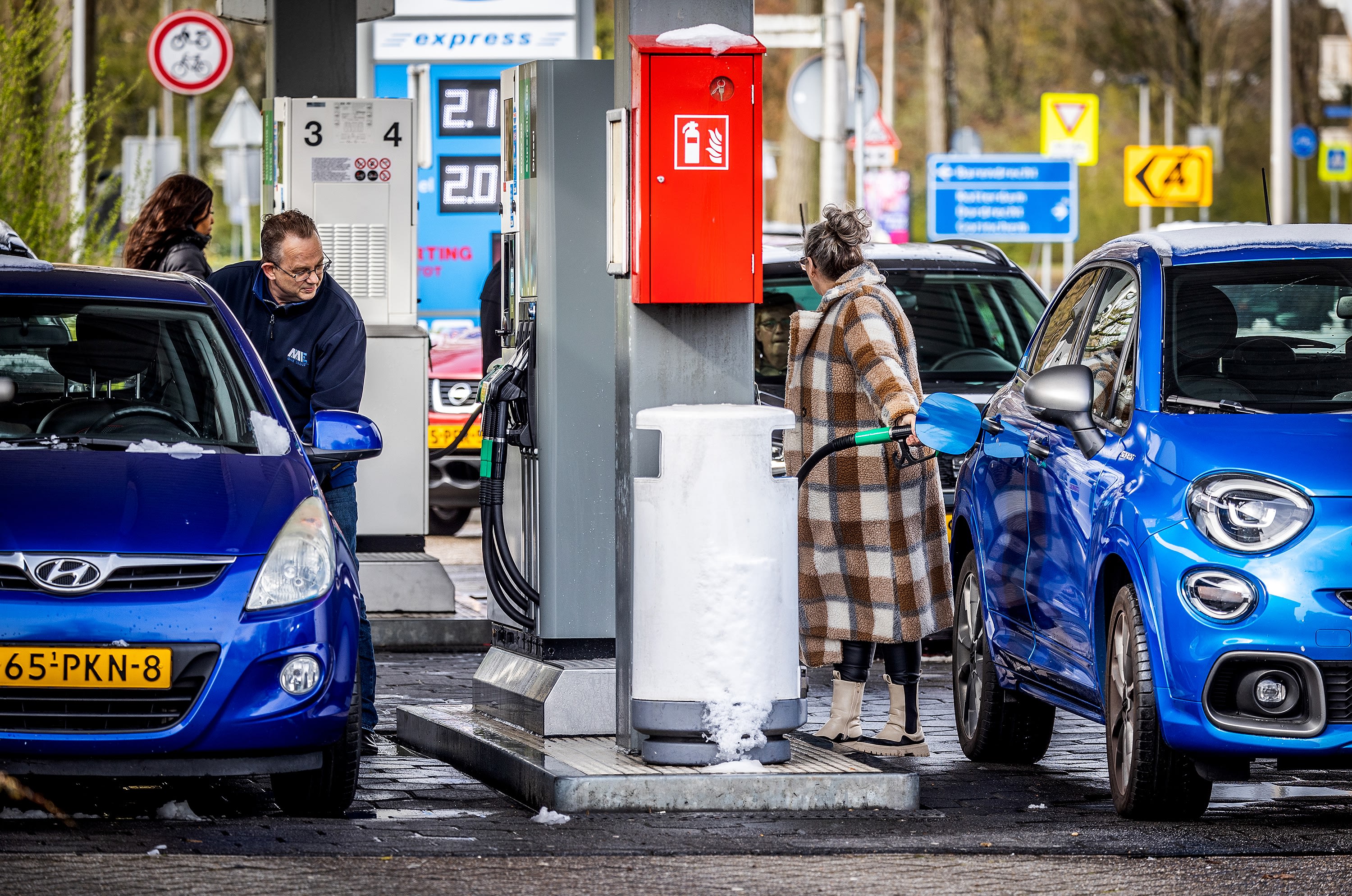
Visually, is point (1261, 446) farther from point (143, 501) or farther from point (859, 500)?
point (143, 501)

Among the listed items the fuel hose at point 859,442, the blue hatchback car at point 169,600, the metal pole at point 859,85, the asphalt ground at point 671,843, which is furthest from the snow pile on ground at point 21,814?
the metal pole at point 859,85

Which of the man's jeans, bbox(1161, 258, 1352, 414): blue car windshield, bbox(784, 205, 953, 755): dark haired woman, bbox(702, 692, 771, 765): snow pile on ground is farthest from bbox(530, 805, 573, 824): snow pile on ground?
bbox(1161, 258, 1352, 414): blue car windshield

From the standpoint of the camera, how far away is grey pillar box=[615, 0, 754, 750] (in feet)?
23.7

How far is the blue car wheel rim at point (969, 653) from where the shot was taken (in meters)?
8.35

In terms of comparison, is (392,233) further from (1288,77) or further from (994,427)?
(1288,77)

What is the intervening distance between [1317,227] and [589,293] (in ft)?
7.77

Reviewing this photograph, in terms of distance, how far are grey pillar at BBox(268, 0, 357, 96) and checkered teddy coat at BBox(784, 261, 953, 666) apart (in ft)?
15.5

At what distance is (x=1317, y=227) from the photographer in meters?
7.87

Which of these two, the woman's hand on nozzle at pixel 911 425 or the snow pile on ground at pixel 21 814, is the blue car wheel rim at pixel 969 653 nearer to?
the woman's hand on nozzle at pixel 911 425

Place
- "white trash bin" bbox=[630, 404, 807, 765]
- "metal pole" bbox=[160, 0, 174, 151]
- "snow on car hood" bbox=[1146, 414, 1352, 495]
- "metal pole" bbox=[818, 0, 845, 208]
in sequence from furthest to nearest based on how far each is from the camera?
1. "metal pole" bbox=[160, 0, 174, 151]
2. "metal pole" bbox=[818, 0, 845, 208]
3. "white trash bin" bbox=[630, 404, 807, 765]
4. "snow on car hood" bbox=[1146, 414, 1352, 495]

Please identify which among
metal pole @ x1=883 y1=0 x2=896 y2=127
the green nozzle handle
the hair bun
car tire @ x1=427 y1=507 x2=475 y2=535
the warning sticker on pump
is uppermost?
metal pole @ x1=883 y1=0 x2=896 y2=127

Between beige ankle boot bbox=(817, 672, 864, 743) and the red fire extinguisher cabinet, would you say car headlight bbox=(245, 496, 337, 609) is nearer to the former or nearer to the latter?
the red fire extinguisher cabinet

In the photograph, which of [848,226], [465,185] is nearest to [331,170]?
[848,226]

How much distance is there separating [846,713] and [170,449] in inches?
99.9
